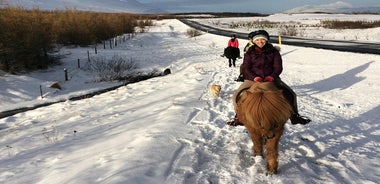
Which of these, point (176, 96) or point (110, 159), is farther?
point (176, 96)

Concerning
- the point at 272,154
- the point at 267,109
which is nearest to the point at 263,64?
the point at 267,109

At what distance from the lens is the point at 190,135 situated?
25.6 ft

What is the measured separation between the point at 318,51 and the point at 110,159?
55.1ft

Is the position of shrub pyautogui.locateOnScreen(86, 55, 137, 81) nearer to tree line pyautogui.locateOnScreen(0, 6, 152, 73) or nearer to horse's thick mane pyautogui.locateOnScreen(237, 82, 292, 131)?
tree line pyautogui.locateOnScreen(0, 6, 152, 73)

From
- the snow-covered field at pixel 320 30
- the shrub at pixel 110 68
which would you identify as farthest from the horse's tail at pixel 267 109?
the snow-covered field at pixel 320 30

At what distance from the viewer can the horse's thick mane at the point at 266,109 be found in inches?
205

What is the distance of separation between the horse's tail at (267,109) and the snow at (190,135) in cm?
85

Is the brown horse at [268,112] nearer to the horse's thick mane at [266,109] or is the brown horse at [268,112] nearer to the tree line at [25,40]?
the horse's thick mane at [266,109]

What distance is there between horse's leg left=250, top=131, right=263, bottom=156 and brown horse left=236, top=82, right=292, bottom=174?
24cm

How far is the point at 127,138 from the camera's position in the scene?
796cm

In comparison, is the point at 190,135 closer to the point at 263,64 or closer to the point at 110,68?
the point at 263,64

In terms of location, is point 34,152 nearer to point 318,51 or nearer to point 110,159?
point 110,159

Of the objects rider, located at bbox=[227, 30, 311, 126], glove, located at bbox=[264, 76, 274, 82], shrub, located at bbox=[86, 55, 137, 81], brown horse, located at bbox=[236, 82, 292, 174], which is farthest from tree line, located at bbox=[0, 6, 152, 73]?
brown horse, located at bbox=[236, 82, 292, 174]

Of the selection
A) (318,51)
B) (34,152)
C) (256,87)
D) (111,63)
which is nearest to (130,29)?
(111,63)
